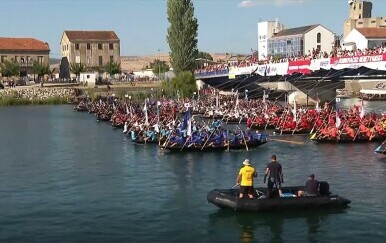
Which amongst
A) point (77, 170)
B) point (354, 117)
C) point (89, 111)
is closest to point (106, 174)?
point (77, 170)

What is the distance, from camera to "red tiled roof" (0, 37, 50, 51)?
495 feet

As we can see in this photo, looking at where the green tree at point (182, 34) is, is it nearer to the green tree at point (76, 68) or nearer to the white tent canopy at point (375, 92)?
the white tent canopy at point (375, 92)

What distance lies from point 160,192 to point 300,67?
40.7 metres

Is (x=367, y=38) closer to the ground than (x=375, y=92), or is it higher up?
higher up

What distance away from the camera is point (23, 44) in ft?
502

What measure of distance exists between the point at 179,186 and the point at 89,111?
227ft

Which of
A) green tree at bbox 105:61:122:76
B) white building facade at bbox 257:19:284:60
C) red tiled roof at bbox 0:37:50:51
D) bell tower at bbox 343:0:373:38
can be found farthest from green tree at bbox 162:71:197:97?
bell tower at bbox 343:0:373:38

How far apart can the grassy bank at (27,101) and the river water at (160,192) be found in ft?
217

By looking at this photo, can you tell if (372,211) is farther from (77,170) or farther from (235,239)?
(77,170)

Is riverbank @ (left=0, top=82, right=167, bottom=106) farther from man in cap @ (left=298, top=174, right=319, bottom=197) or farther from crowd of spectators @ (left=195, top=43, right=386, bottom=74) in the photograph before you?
man in cap @ (left=298, top=174, right=319, bottom=197)

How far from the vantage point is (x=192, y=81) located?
107 meters

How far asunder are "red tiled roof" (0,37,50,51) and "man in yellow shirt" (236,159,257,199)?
13463cm

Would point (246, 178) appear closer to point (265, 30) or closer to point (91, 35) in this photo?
point (91, 35)

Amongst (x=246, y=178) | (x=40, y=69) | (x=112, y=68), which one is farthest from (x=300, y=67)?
(x=40, y=69)
